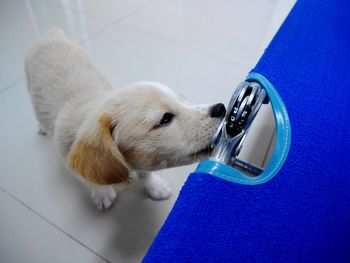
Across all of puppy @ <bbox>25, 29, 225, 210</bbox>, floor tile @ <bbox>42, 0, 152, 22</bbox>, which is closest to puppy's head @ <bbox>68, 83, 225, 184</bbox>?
puppy @ <bbox>25, 29, 225, 210</bbox>

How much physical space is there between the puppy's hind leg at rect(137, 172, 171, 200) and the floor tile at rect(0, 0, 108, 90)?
3.37ft

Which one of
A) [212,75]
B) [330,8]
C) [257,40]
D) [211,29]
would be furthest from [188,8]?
[330,8]

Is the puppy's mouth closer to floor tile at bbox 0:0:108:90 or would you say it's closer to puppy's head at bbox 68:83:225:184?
puppy's head at bbox 68:83:225:184

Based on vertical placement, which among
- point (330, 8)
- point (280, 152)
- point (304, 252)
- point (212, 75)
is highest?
point (330, 8)

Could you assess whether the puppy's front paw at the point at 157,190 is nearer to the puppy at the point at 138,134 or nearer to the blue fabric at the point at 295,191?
the puppy at the point at 138,134

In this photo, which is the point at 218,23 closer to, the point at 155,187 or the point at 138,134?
the point at 155,187

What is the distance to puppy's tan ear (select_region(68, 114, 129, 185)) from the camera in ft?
2.01

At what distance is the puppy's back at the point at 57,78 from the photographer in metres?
0.91

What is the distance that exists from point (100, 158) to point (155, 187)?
44 cm

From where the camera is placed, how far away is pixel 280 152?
464 millimetres

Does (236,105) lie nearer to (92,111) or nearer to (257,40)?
(92,111)

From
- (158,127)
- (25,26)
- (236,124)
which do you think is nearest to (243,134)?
(236,124)

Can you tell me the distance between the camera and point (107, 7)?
7.00 feet

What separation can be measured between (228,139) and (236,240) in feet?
0.51
